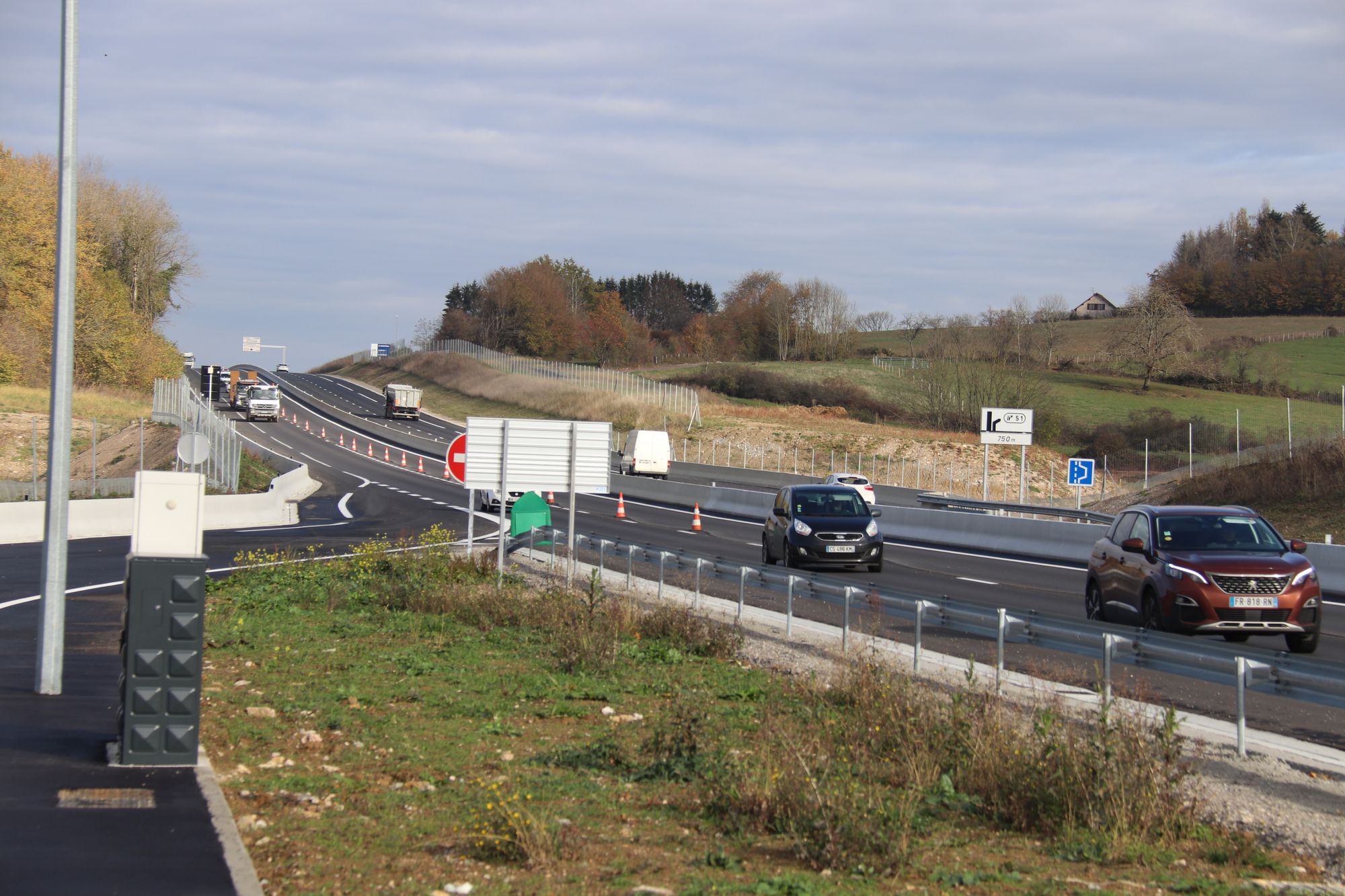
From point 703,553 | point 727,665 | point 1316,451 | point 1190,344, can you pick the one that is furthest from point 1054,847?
point 1190,344

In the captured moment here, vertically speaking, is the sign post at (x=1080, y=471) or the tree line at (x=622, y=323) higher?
the tree line at (x=622, y=323)

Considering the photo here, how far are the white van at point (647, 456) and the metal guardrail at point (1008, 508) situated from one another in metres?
15.8

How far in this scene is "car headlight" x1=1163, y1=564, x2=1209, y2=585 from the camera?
13.9 m

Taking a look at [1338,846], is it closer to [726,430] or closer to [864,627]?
[864,627]

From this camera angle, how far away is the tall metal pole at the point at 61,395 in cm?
996

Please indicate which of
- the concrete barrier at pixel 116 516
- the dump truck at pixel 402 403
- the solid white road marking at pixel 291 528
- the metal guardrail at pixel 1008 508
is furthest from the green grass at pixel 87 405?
the metal guardrail at pixel 1008 508

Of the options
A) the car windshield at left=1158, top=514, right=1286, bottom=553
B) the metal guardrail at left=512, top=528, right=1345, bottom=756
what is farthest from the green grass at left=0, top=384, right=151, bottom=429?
the car windshield at left=1158, top=514, right=1286, bottom=553

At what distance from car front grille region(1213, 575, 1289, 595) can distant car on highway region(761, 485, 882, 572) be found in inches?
391

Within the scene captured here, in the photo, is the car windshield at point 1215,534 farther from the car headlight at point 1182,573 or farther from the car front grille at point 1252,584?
the car front grille at point 1252,584

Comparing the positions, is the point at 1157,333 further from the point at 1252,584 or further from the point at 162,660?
the point at 162,660

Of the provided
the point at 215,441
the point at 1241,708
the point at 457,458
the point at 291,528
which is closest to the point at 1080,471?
the point at 457,458

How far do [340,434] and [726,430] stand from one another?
26.1m

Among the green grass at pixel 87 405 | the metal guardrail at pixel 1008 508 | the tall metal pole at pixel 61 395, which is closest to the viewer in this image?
the tall metal pole at pixel 61 395

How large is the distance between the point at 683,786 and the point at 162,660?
325 cm
